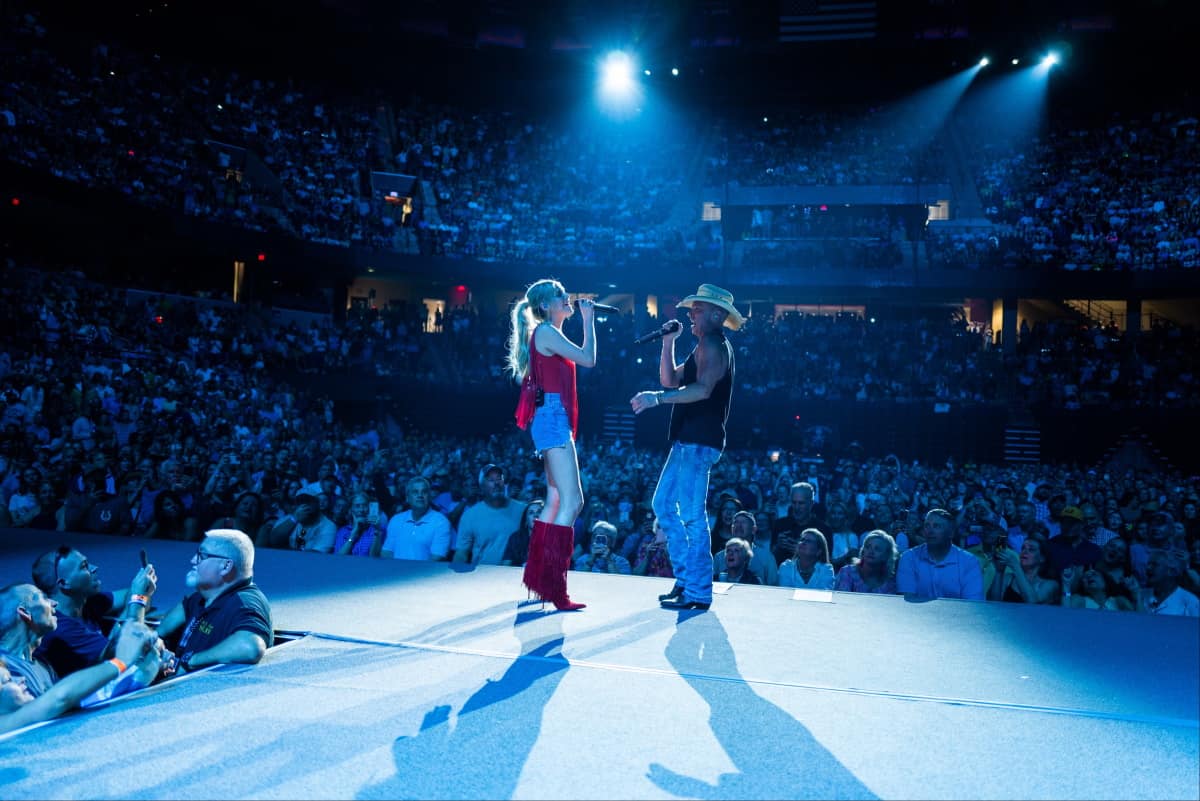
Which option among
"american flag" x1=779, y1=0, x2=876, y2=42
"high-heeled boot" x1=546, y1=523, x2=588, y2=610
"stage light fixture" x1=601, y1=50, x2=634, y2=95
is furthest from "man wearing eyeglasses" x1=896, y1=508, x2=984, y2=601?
"stage light fixture" x1=601, y1=50, x2=634, y2=95

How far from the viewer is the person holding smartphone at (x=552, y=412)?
3742 millimetres

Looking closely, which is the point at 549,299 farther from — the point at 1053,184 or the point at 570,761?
the point at 1053,184

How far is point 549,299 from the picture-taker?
3.97 metres

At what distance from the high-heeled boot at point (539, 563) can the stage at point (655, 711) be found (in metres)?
0.09

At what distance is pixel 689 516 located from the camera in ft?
12.6

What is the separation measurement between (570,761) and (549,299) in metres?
2.27

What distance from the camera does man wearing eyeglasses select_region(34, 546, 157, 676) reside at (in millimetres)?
2861

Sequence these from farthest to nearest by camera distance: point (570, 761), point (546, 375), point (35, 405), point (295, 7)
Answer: point (295, 7) < point (35, 405) < point (546, 375) < point (570, 761)

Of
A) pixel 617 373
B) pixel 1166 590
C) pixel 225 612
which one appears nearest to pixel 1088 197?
pixel 617 373

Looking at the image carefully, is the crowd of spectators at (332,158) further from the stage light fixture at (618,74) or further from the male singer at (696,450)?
the male singer at (696,450)

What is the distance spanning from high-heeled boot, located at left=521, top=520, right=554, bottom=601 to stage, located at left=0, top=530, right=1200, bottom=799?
0.09 metres

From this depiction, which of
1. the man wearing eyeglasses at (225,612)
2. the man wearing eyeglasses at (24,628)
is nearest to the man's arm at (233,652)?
the man wearing eyeglasses at (225,612)

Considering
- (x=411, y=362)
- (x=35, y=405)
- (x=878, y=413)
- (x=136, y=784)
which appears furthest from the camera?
(x=411, y=362)

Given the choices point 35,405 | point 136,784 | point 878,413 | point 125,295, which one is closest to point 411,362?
point 125,295
